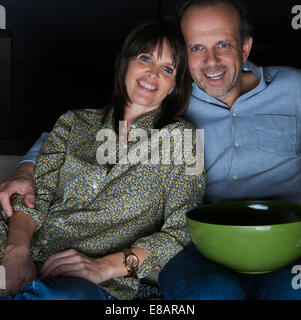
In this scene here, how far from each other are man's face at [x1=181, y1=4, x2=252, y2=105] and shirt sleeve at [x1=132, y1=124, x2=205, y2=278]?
1.19ft

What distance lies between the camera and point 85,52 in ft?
14.5

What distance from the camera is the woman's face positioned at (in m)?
1.25

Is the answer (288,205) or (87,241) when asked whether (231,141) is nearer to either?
(288,205)

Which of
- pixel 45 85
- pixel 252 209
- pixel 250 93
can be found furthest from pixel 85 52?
pixel 252 209

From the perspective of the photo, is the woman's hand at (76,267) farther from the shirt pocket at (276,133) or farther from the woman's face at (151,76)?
the shirt pocket at (276,133)

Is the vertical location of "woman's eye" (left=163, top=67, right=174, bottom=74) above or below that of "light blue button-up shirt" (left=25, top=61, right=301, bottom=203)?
above

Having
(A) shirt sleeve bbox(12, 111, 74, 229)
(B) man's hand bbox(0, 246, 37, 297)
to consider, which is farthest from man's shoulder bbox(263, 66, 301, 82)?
(B) man's hand bbox(0, 246, 37, 297)

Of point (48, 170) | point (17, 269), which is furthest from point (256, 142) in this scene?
point (17, 269)

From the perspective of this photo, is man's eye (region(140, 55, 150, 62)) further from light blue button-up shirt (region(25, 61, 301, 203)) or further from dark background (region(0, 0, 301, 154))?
dark background (region(0, 0, 301, 154))

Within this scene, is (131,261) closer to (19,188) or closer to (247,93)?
(19,188)

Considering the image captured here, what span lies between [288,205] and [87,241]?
23.6 inches

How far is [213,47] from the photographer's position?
130 centimetres

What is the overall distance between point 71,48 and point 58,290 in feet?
12.7
